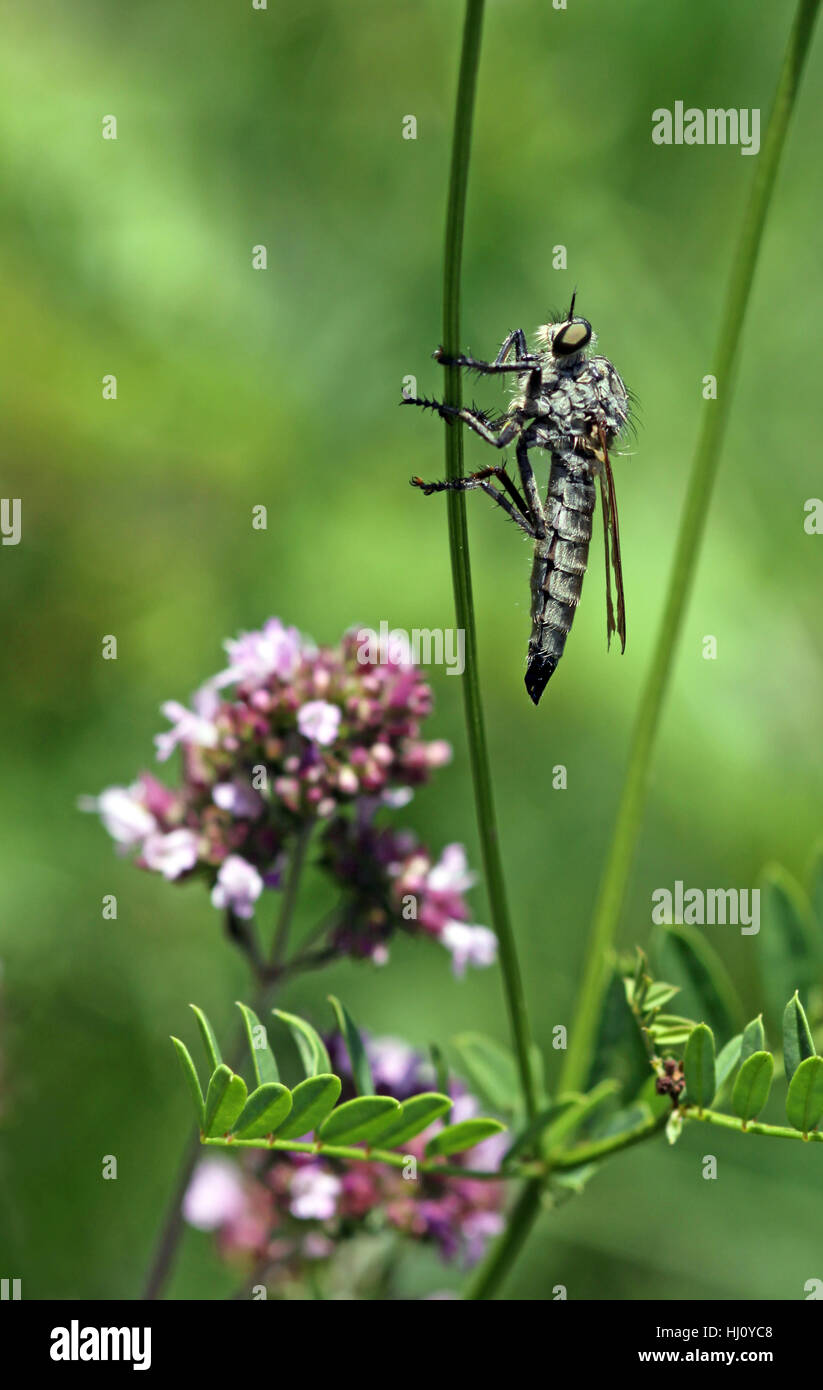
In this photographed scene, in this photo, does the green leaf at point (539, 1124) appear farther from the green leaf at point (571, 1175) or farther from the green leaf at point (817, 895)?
the green leaf at point (817, 895)

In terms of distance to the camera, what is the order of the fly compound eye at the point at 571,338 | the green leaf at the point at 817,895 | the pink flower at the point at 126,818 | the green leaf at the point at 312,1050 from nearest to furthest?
1. the green leaf at the point at 312,1050
2. the fly compound eye at the point at 571,338
3. the pink flower at the point at 126,818
4. the green leaf at the point at 817,895

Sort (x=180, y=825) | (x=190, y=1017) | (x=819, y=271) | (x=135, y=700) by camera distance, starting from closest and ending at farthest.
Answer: (x=180, y=825)
(x=190, y=1017)
(x=135, y=700)
(x=819, y=271)

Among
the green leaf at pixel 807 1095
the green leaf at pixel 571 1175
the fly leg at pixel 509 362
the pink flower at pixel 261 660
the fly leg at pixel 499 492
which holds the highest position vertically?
the fly leg at pixel 509 362

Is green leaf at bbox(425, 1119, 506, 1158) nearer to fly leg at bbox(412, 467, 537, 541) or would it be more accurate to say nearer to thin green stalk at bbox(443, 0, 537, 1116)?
thin green stalk at bbox(443, 0, 537, 1116)

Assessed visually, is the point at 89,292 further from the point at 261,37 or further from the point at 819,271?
the point at 819,271

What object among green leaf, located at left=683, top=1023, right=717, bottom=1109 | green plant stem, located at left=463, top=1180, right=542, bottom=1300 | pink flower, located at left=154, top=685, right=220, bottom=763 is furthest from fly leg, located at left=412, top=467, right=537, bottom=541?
green plant stem, located at left=463, top=1180, right=542, bottom=1300

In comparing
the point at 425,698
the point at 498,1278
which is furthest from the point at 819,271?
the point at 498,1278

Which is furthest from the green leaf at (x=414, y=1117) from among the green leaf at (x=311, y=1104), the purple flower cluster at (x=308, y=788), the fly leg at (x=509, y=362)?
the fly leg at (x=509, y=362)
